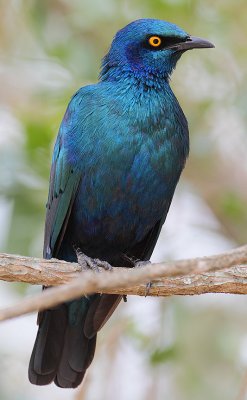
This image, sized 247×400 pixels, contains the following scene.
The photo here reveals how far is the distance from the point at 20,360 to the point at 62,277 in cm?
277

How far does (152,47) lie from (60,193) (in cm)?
112

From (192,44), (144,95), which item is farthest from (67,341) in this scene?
(192,44)

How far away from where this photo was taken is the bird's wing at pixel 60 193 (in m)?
5.75

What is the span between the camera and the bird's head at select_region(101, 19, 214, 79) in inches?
234

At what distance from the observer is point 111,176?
562 cm

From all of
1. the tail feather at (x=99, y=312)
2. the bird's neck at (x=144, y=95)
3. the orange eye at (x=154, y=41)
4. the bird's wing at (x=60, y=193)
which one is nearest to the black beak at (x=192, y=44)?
the orange eye at (x=154, y=41)

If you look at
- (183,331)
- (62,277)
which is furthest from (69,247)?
(183,331)

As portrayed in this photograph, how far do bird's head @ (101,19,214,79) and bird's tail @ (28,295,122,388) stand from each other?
4.95ft

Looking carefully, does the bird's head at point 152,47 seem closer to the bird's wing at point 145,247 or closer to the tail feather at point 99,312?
the bird's wing at point 145,247

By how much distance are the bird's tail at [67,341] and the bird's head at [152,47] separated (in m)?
1.51

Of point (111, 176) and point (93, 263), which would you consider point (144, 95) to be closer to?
point (111, 176)

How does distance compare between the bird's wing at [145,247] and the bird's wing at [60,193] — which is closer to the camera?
the bird's wing at [60,193]

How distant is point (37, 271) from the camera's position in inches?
191

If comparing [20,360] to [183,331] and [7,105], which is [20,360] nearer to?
[183,331]
